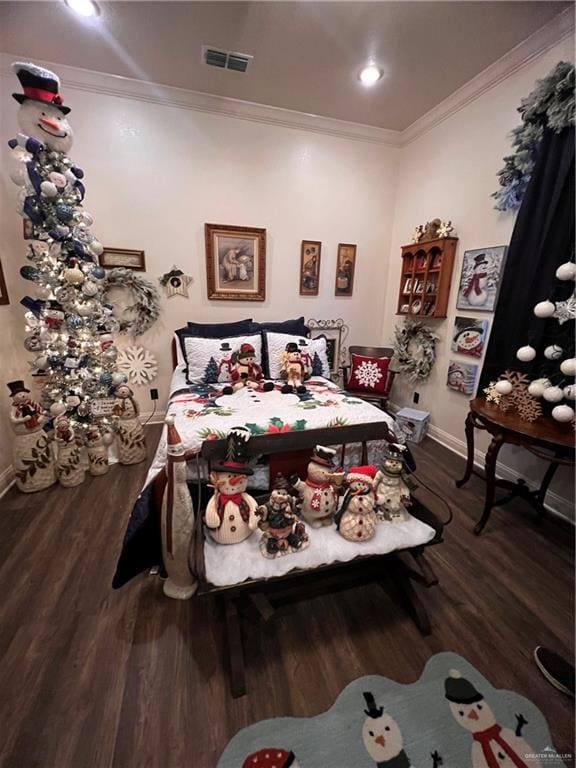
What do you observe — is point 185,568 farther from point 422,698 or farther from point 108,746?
point 422,698

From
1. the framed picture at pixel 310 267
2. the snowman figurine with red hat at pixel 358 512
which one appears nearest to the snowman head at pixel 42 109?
the framed picture at pixel 310 267

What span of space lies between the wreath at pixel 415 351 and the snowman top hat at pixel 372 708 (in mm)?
2632

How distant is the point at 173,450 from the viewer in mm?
1239

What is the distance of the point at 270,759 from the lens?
3.14ft

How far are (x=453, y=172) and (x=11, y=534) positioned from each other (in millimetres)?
4304

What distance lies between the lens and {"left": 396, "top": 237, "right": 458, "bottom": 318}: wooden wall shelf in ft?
9.25

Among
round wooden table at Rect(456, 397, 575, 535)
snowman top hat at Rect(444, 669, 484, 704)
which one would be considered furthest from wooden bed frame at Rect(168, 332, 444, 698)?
round wooden table at Rect(456, 397, 575, 535)

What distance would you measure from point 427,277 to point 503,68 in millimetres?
Result: 1498

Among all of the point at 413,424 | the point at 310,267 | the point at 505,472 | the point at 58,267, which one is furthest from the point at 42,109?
the point at 505,472

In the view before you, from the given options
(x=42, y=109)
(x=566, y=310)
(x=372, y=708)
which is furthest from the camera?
(x=42, y=109)

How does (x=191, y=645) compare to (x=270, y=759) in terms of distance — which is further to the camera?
(x=191, y=645)

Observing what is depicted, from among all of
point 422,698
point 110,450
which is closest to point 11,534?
point 110,450

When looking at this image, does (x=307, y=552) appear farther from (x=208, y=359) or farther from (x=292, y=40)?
(x=292, y=40)

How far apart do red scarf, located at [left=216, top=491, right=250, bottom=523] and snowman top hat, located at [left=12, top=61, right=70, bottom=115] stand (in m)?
2.64
